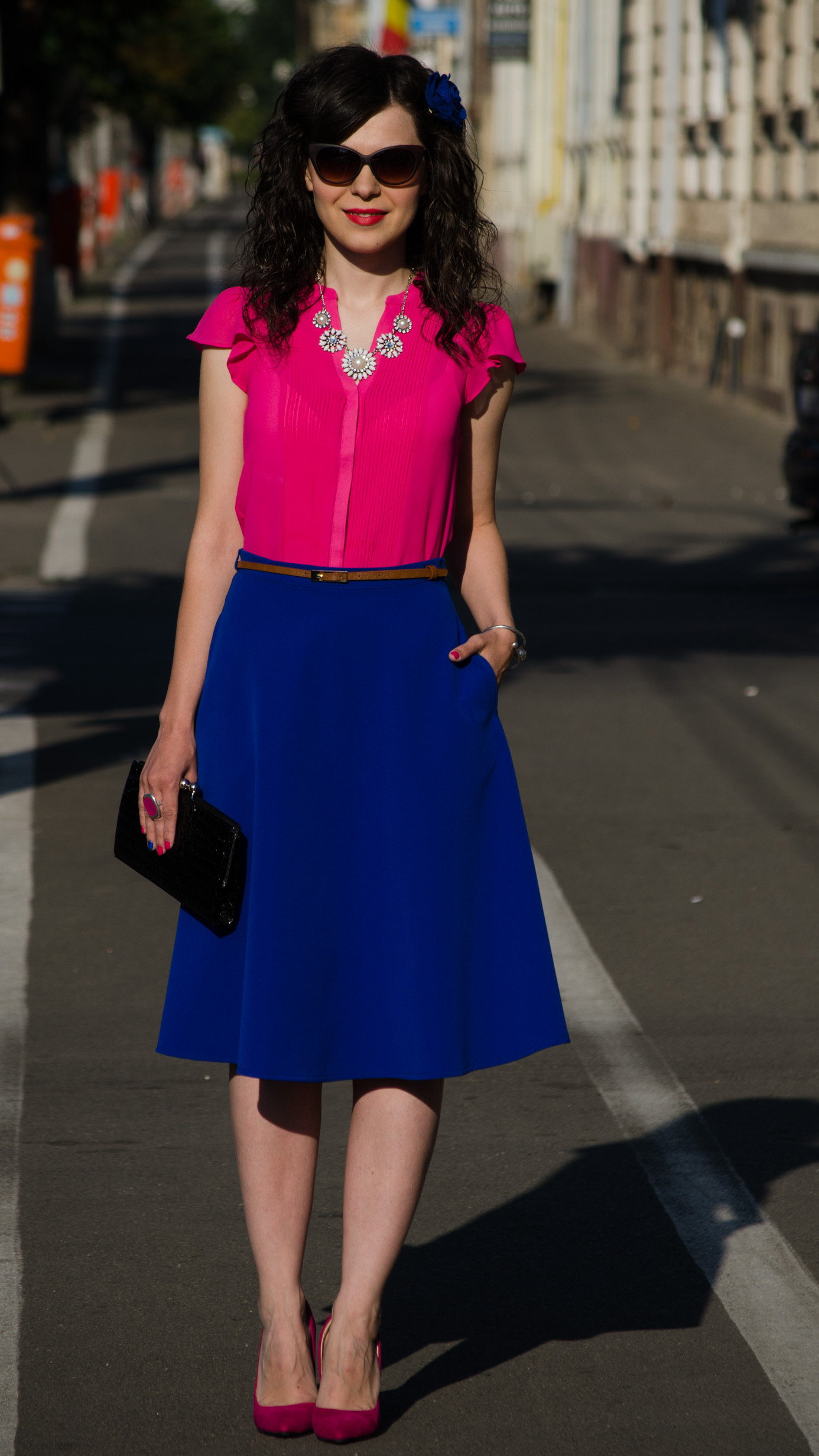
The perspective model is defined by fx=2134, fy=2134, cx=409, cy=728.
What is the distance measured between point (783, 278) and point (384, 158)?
2066cm

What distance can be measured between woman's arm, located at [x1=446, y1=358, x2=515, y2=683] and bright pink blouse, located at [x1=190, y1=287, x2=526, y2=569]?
2.9 inches

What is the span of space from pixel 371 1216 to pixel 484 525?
1.05 meters

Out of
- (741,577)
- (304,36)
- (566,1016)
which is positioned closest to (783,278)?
(741,577)

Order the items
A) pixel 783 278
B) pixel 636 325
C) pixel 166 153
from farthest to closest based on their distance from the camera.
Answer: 1. pixel 166 153
2. pixel 636 325
3. pixel 783 278

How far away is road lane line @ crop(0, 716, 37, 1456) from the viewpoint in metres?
3.44

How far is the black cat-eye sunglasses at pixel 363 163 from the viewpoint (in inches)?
119

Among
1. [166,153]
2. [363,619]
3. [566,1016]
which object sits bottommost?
[166,153]

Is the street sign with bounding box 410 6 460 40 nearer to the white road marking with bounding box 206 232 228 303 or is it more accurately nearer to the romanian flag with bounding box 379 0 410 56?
the romanian flag with bounding box 379 0 410 56

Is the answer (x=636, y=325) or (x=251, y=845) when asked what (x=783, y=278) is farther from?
(x=251, y=845)

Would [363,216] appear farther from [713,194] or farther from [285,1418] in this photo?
[713,194]

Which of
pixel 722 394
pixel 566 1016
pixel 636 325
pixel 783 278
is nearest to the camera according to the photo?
pixel 566 1016

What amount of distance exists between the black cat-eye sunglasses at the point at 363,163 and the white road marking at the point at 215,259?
32.8m

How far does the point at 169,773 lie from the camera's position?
10.2ft

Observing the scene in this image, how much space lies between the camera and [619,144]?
A: 35.1 m
